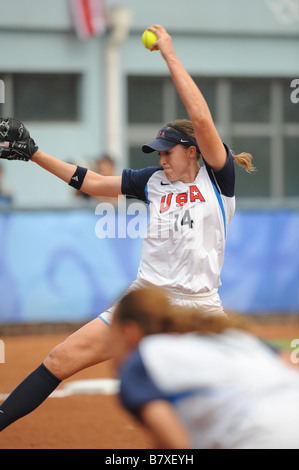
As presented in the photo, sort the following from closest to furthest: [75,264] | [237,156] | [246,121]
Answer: [237,156] < [75,264] < [246,121]

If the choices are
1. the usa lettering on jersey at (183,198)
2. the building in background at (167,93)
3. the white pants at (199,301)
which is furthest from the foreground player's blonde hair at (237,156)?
the building in background at (167,93)

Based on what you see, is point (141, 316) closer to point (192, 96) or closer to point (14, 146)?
point (192, 96)

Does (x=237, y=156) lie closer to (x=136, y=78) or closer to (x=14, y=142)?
(x=14, y=142)

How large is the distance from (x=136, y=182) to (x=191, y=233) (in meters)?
0.52

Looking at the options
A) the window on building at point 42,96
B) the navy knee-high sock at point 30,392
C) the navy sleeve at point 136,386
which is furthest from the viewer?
the window on building at point 42,96

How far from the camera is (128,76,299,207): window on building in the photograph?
1403cm

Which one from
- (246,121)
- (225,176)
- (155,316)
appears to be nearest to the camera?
(155,316)

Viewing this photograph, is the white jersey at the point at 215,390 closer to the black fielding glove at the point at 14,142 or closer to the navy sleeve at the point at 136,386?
the navy sleeve at the point at 136,386

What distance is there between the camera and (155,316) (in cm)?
245

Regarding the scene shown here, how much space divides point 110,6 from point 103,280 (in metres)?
5.55

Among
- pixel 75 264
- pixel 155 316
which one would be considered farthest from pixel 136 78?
pixel 155 316

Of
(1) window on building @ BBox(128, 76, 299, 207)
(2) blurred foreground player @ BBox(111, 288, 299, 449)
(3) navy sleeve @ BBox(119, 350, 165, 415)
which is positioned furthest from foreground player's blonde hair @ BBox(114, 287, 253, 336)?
(1) window on building @ BBox(128, 76, 299, 207)

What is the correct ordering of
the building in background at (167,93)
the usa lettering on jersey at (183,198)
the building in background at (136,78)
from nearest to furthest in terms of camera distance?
the usa lettering on jersey at (183,198), the building in background at (167,93), the building in background at (136,78)

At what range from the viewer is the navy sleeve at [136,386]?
2289 mm
